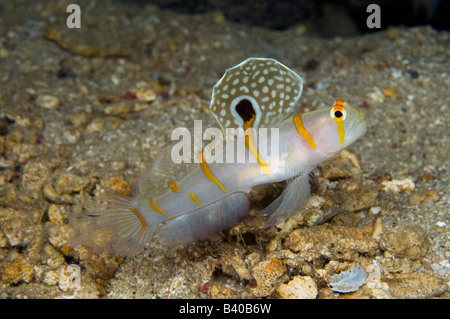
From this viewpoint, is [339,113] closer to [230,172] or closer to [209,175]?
[230,172]

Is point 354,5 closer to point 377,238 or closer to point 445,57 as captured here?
point 445,57

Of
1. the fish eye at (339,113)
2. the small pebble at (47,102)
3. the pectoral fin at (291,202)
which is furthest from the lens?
the small pebble at (47,102)

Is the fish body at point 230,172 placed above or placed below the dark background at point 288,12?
below

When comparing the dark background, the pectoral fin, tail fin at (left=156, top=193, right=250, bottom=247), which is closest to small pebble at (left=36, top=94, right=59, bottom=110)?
tail fin at (left=156, top=193, right=250, bottom=247)

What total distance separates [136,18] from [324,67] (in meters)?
2.89

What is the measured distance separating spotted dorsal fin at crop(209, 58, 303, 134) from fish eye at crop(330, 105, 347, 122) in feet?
0.98

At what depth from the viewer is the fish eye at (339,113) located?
6.97ft

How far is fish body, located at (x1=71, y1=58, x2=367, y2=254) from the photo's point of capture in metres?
2.28

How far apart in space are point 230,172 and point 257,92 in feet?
1.93

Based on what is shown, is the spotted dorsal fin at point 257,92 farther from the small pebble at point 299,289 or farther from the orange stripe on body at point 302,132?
the small pebble at point 299,289

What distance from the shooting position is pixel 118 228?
236 centimetres

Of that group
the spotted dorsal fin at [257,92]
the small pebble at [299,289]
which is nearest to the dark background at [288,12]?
the spotted dorsal fin at [257,92]

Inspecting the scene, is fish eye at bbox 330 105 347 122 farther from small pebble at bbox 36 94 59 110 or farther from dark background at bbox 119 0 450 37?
dark background at bbox 119 0 450 37

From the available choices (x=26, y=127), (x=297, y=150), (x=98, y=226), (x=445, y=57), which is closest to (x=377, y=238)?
(x=297, y=150)
